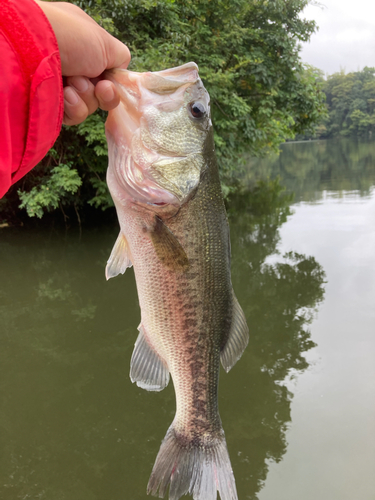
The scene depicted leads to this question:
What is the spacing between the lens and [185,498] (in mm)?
2910

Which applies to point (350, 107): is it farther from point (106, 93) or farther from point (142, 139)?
point (106, 93)

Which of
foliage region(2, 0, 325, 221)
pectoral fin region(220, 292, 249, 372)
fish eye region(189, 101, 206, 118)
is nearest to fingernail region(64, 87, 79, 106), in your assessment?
fish eye region(189, 101, 206, 118)

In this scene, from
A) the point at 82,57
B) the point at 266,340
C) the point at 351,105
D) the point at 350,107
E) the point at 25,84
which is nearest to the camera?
the point at 25,84

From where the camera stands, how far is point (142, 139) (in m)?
1.44

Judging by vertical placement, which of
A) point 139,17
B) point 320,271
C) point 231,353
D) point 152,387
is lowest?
point 320,271

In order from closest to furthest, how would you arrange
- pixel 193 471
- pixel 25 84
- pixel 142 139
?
pixel 25 84 < pixel 142 139 < pixel 193 471

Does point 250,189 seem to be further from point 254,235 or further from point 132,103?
point 132,103

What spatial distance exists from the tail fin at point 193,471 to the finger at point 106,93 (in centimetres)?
134

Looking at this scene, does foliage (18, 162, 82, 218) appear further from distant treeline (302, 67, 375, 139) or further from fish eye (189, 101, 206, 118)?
distant treeline (302, 67, 375, 139)

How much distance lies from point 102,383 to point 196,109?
3284 mm

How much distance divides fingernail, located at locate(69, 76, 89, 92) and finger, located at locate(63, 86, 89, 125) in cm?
2

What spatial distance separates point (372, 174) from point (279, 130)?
8.39 meters

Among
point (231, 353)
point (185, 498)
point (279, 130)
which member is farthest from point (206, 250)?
point (279, 130)

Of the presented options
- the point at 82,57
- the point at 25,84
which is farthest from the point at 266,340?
the point at 25,84
